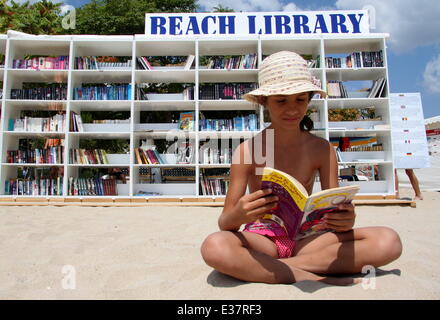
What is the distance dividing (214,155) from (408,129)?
2.90m

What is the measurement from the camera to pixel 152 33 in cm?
446

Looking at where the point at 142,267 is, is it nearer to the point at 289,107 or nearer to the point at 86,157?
the point at 289,107

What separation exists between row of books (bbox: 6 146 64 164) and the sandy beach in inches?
69.4

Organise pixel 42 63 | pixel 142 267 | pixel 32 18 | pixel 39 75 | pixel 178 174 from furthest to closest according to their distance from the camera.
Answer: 1. pixel 32 18
2. pixel 178 174
3. pixel 39 75
4. pixel 42 63
5. pixel 142 267

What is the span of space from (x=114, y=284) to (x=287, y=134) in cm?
89

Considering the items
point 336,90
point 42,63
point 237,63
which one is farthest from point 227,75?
point 42,63

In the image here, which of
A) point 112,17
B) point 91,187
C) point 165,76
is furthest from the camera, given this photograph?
point 112,17

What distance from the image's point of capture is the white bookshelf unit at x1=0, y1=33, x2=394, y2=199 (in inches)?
164

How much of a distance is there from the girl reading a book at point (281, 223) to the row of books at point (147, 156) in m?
3.11

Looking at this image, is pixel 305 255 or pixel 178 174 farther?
pixel 178 174

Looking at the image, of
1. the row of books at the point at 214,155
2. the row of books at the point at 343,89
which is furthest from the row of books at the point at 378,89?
the row of books at the point at 214,155

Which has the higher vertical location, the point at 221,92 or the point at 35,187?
the point at 221,92

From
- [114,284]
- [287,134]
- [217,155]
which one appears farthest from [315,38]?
[114,284]

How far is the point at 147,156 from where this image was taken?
4.23 meters
